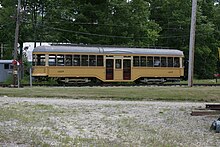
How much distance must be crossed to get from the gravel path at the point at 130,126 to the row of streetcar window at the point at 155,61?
16831 mm

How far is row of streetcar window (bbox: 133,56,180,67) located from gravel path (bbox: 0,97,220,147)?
1683 cm

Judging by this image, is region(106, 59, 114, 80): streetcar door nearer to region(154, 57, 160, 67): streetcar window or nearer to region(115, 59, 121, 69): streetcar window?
region(115, 59, 121, 69): streetcar window

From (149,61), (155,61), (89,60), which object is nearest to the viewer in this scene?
(89,60)

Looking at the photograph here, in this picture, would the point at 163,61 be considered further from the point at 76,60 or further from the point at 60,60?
the point at 60,60

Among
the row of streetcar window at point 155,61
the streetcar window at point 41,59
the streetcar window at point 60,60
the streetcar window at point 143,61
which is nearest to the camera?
the streetcar window at point 41,59

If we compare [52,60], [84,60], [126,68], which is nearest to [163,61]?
[126,68]

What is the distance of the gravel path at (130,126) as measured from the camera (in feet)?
27.9

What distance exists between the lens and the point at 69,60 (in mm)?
30359

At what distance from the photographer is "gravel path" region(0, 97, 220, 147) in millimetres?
8489

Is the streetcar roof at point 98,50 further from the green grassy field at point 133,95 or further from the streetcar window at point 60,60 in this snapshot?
the green grassy field at point 133,95

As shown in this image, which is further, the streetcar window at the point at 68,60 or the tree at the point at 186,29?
the tree at the point at 186,29

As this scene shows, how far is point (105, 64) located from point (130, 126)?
20.7 meters

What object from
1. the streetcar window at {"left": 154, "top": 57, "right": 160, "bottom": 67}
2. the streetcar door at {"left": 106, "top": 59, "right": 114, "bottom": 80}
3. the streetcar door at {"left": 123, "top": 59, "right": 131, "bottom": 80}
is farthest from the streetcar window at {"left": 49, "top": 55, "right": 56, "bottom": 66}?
the streetcar window at {"left": 154, "top": 57, "right": 160, "bottom": 67}

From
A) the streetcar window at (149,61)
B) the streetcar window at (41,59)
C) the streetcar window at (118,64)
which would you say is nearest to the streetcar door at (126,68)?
the streetcar window at (118,64)
